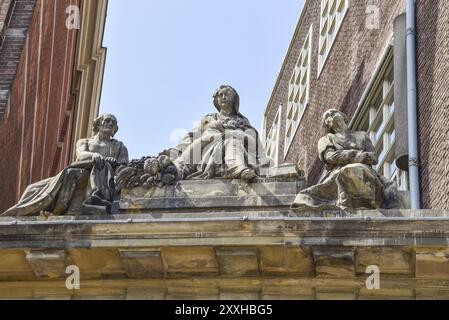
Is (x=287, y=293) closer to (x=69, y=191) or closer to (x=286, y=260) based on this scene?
(x=286, y=260)

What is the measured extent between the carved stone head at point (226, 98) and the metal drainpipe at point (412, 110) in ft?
10.8

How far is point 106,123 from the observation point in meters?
20.8

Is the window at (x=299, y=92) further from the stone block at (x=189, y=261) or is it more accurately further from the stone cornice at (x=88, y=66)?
the stone block at (x=189, y=261)

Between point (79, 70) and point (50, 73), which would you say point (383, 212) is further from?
point (79, 70)

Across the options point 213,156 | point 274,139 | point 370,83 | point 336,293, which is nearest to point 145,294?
point 336,293

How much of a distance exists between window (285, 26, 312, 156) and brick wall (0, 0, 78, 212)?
6585mm

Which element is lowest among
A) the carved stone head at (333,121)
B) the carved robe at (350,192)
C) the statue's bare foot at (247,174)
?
the carved robe at (350,192)

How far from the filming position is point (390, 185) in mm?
18906

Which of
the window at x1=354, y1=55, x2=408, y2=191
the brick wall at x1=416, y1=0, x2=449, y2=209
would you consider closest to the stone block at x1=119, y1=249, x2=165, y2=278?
the brick wall at x1=416, y1=0, x2=449, y2=209

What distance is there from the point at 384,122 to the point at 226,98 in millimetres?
5919

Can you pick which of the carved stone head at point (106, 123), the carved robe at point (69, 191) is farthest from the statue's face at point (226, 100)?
the carved robe at point (69, 191)

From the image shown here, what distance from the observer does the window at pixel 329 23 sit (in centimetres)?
3298
